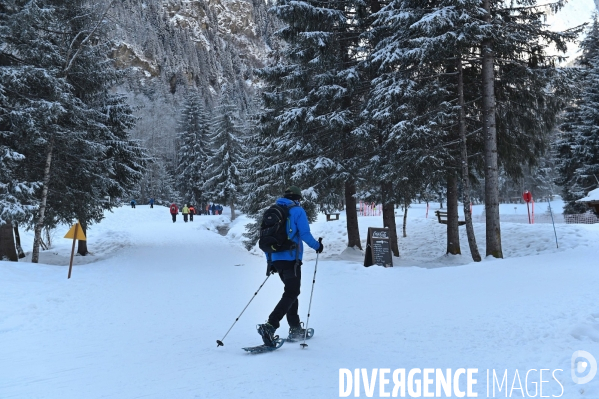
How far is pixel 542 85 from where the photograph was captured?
40.4ft

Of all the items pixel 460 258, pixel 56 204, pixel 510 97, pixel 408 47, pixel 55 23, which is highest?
pixel 55 23

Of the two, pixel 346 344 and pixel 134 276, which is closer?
pixel 346 344

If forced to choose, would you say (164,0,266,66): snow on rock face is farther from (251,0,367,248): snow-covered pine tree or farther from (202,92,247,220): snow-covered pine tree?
(251,0,367,248): snow-covered pine tree

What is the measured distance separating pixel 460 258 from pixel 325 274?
19.3 ft

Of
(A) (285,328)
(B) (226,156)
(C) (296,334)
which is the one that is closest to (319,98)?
(A) (285,328)

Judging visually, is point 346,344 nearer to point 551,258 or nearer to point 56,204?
point 551,258

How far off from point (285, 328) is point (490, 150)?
832cm

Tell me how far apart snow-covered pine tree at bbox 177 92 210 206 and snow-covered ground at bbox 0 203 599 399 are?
39689 millimetres

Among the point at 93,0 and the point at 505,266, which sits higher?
the point at 93,0

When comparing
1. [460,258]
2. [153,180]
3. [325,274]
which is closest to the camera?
[325,274]

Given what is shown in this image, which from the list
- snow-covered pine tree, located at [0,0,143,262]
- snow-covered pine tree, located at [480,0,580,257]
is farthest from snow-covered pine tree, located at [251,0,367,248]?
snow-covered pine tree, located at [0,0,143,262]

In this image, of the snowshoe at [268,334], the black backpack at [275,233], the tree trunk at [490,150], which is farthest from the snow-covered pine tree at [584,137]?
the snowshoe at [268,334]

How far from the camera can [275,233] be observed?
16.6 ft

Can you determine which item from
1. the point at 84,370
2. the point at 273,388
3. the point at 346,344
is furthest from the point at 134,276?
the point at 273,388
